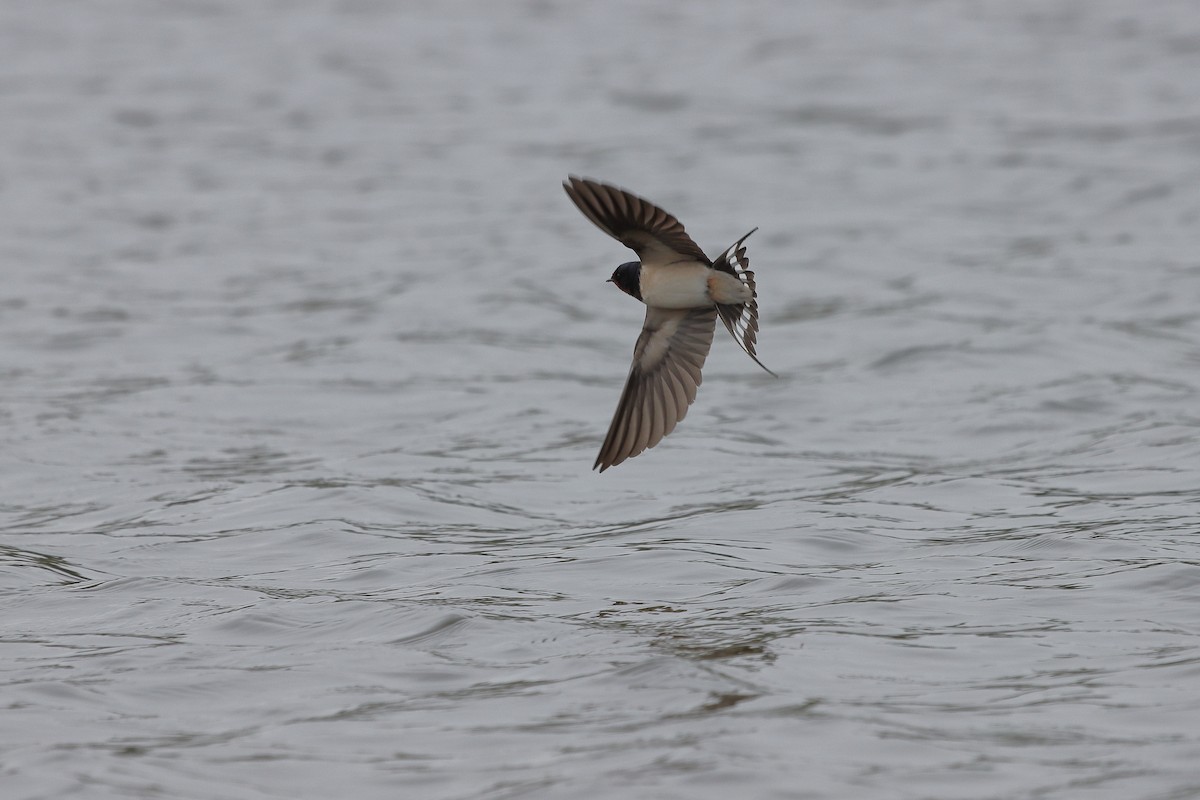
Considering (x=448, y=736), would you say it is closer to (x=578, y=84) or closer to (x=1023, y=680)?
(x=1023, y=680)

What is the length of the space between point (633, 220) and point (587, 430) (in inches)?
117

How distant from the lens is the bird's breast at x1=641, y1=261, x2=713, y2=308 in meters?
4.76

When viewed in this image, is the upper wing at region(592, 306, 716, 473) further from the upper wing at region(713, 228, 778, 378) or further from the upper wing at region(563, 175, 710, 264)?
the upper wing at region(563, 175, 710, 264)

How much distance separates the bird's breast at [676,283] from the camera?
4.76 m

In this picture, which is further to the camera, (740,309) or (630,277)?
(630,277)

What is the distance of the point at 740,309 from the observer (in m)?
4.85

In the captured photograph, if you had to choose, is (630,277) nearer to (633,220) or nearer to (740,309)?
(740,309)

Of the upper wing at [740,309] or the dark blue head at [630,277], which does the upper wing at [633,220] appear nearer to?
the upper wing at [740,309]

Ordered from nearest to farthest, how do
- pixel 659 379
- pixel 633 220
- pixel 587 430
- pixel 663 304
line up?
pixel 633 220, pixel 663 304, pixel 659 379, pixel 587 430

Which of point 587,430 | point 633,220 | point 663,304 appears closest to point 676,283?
point 663,304

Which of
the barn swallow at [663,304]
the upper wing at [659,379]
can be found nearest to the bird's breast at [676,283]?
the barn swallow at [663,304]

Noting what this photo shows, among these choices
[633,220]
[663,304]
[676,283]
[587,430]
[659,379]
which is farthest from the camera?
[587,430]

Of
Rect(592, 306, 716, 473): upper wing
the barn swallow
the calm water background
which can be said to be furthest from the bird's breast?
the calm water background

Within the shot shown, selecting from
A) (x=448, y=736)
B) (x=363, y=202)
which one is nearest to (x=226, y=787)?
(x=448, y=736)
